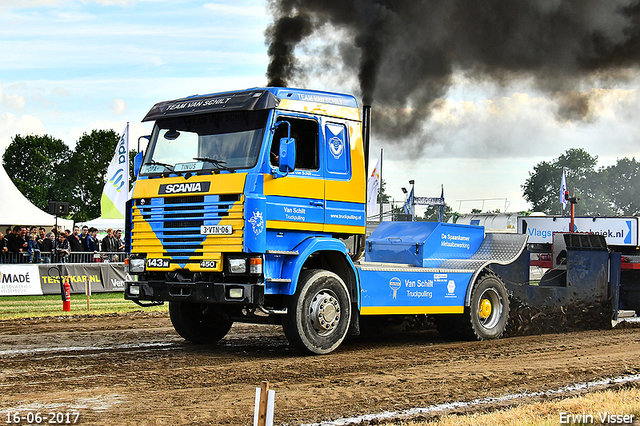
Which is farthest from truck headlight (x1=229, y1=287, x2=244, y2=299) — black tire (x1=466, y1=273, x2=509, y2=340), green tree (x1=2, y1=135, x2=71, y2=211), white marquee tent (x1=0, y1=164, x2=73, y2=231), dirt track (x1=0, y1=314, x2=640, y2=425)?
green tree (x1=2, y1=135, x2=71, y2=211)

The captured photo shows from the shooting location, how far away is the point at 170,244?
956cm

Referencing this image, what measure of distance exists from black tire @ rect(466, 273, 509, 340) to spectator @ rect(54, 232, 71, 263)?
1408 centimetres

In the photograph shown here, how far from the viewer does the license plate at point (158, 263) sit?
9.56 meters

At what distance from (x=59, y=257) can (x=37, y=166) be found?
83.6 m

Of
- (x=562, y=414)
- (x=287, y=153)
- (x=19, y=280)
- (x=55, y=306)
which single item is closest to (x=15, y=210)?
(x=19, y=280)

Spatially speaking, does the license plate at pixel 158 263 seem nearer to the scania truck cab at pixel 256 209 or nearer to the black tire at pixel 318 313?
the scania truck cab at pixel 256 209

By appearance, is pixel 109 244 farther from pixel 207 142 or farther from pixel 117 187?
pixel 207 142

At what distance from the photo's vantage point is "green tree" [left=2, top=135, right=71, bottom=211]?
3875 inches

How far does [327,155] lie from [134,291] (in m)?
3.21

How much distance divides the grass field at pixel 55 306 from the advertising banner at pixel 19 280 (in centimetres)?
23

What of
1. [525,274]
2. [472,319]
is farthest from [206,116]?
[525,274]

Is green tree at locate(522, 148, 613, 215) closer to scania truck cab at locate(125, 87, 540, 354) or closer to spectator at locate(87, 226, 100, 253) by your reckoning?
spectator at locate(87, 226, 100, 253)

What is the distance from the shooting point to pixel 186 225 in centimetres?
945

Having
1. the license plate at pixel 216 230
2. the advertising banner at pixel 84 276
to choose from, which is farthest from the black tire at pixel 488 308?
the advertising banner at pixel 84 276
